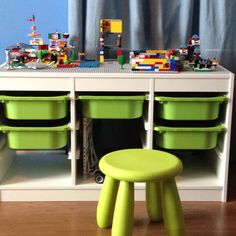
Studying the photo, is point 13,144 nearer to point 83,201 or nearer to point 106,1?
point 83,201

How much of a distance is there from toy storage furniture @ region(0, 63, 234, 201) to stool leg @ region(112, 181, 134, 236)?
50 centimetres

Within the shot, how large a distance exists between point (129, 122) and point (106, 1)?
0.71m

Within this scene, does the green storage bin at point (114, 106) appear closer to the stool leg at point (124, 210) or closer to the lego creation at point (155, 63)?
the lego creation at point (155, 63)

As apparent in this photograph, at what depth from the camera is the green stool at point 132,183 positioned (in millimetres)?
1717

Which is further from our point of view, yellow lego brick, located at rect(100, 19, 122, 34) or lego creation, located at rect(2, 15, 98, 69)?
yellow lego brick, located at rect(100, 19, 122, 34)

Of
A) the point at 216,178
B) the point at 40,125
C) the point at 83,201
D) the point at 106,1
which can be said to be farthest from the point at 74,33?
the point at 216,178

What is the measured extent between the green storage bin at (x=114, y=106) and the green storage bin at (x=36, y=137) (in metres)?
0.15

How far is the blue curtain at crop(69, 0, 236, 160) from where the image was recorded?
2475mm

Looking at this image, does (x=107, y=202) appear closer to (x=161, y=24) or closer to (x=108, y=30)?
(x=108, y=30)

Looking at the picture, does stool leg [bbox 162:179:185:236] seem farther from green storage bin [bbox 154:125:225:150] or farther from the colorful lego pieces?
the colorful lego pieces

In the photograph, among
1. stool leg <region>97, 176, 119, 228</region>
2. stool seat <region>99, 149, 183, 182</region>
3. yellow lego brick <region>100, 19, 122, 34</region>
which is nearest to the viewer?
stool seat <region>99, 149, 183, 182</region>

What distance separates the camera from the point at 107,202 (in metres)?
1.92

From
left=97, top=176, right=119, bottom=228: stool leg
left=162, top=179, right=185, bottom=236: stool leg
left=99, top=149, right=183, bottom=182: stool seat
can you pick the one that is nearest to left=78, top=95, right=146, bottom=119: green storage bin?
left=99, top=149, right=183, bottom=182: stool seat

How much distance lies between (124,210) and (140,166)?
0.59 ft
